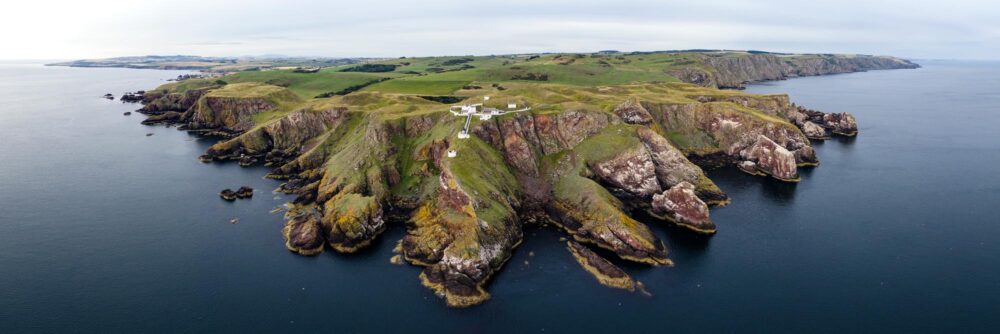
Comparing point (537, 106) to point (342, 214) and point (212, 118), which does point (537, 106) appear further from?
point (212, 118)

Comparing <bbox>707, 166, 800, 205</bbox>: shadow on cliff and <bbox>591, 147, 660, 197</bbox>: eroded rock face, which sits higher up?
<bbox>591, 147, 660, 197</bbox>: eroded rock face

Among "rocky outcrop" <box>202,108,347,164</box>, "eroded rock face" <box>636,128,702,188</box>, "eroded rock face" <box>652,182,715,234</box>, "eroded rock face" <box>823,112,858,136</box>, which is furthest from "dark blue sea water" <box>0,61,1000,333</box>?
"eroded rock face" <box>823,112,858,136</box>

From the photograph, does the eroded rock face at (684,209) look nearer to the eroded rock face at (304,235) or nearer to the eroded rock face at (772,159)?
the eroded rock face at (772,159)

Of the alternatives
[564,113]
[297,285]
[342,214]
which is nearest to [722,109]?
[564,113]

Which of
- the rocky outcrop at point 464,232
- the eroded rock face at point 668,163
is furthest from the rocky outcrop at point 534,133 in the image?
the eroded rock face at point 668,163

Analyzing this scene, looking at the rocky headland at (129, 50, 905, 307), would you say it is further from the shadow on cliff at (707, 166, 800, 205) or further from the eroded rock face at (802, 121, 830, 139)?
the shadow on cliff at (707, 166, 800, 205)

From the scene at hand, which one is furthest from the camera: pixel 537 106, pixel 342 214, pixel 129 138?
pixel 129 138
